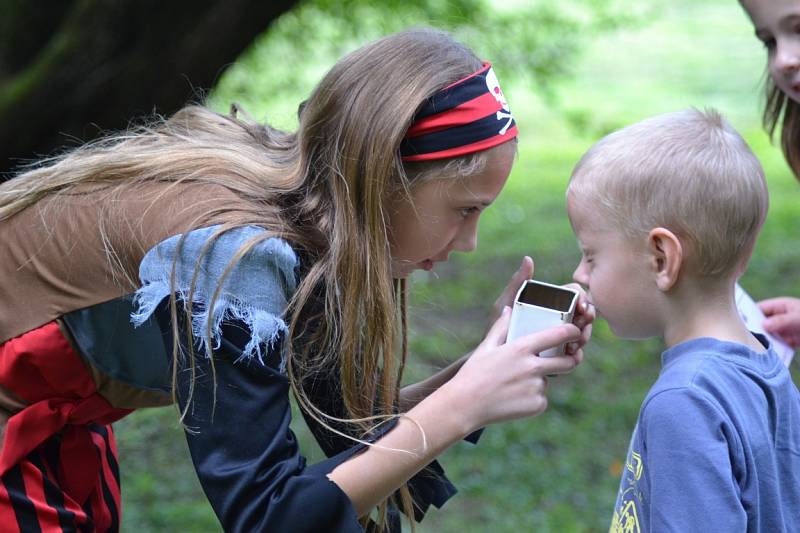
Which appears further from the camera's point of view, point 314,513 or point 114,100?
point 114,100

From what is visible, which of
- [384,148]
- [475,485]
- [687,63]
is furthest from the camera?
[687,63]

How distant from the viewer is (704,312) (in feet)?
6.86

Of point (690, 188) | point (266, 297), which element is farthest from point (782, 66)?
point (266, 297)

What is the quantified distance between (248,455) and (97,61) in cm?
237

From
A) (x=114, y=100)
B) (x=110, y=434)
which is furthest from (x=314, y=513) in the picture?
(x=114, y=100)

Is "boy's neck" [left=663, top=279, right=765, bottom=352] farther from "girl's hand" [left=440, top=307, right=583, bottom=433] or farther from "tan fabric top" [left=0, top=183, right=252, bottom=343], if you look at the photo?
"tan fabric top" [left=0, top=183, right=252, bottom=343]

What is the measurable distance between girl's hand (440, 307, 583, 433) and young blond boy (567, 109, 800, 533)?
0.54 ft

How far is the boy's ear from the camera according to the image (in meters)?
2.05

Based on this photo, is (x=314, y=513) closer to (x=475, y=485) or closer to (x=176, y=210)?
(x=176, y=210)

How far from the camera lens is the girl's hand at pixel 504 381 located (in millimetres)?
2094

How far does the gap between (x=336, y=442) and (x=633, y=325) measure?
0.76m

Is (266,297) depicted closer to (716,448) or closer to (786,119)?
(716,448)

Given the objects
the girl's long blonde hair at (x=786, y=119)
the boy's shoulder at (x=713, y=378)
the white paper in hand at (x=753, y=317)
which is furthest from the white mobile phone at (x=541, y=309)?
the girl's long blonde hair at (x=786, y=119)

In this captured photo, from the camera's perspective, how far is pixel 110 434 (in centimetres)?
258
